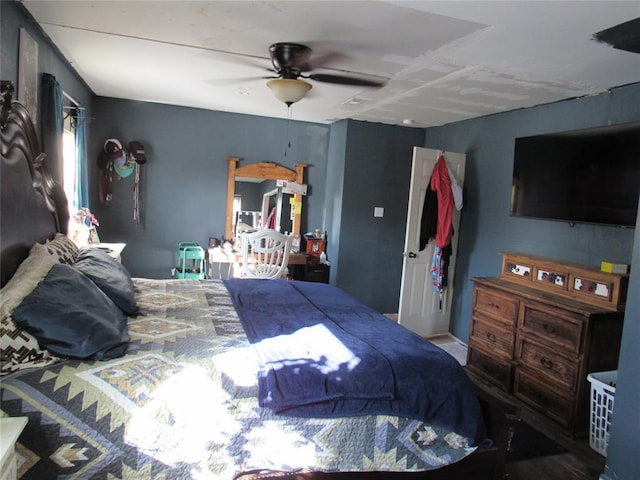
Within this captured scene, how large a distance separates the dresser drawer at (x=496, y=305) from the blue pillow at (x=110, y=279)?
250 centimetres

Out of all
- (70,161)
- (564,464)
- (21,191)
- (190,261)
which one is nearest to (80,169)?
(70,161)

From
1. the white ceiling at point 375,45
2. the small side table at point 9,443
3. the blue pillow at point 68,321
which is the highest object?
the white ceiling at point 375,45

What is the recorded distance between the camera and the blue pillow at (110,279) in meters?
2.11

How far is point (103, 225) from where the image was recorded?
15.2 feet

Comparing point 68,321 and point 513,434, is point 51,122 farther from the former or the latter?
point 513,434

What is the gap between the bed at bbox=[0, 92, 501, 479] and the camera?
57.4 inches

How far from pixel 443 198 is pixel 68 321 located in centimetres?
340

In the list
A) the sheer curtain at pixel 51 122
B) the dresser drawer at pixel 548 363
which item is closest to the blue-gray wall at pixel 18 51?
the sheer curtain at pixel 51 122

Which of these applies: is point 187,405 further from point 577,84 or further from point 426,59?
point 577,84

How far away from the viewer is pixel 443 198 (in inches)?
164

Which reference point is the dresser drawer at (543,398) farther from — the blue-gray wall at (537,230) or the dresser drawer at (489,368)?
the blue-gray wall at (537,230)

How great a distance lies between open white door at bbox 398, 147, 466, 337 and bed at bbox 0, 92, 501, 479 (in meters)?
2.18

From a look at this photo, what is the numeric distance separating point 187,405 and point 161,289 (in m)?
1.36

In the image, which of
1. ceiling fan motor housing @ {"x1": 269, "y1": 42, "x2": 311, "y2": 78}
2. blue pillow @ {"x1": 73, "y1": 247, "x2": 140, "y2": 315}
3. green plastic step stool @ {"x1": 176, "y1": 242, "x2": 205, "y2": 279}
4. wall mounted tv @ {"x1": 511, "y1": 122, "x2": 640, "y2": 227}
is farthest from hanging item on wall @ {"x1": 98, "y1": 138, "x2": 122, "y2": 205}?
wall mounted tv @ {"x1": 511, "y1": 122, "x2": 640, "y2": 227}
